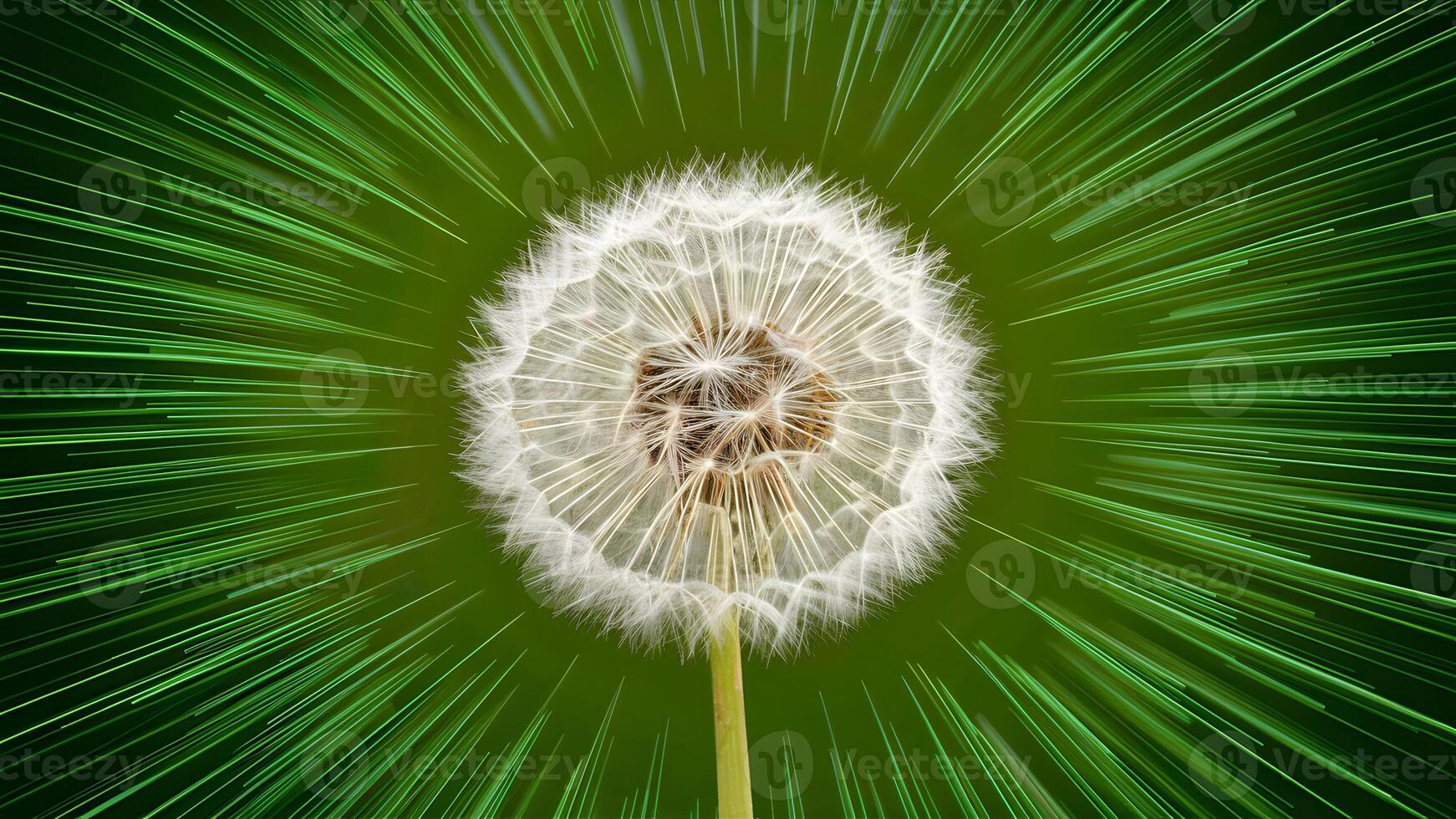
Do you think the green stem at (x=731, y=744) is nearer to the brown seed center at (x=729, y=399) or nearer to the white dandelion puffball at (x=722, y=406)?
the white dandelion puffball at (x=722, y=406)

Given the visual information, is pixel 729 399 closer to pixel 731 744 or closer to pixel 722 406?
pixel 722 406

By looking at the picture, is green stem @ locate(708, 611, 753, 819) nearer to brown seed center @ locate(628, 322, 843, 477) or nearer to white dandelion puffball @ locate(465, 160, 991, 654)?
white dandelion puffball @ locate(465, 160, 991, 654)

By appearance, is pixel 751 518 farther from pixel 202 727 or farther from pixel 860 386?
pixel 202 727

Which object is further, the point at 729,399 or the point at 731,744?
the point at 729,399

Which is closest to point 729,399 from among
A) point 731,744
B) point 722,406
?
point 722,406

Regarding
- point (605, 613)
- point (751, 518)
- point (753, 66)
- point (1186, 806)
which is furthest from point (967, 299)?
point (1186, 806)

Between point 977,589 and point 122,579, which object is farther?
point 977,589
